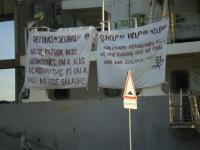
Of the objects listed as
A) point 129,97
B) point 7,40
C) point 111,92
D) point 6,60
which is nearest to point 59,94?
point 111,92

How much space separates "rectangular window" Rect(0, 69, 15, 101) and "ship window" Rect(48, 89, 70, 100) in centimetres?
208

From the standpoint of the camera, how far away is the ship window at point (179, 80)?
60.1 ft

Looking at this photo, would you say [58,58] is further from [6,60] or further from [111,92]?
[6,60]

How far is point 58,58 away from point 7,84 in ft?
12.1

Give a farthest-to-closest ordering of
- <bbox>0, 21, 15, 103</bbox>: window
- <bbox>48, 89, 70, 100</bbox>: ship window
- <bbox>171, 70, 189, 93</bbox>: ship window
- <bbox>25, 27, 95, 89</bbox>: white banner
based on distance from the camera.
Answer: <bbox>0, 21, 15, 103</bbox>: window → <bbox>48, 89, 70, 100</bbox>: ship window → <bbox>25, 27, 95, 89</bbox>: white banner → <bbox>171, 70, 189, 93</bbox>: ship window

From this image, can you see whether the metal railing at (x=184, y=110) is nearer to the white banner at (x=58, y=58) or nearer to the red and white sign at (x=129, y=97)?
the red and white sign at (x=129, y=97)

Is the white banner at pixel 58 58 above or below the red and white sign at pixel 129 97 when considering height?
above

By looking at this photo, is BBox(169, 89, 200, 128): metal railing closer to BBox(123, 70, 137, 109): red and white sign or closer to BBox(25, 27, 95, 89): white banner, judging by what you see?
BBox(123, 70, 137, 109): red and white sign

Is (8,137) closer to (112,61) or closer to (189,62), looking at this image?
(112,61)

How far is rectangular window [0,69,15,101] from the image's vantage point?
70.3 ft

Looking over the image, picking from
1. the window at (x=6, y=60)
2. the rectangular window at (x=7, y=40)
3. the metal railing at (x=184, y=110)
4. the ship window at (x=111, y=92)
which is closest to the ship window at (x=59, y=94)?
the ship window at (x=111, y=92)

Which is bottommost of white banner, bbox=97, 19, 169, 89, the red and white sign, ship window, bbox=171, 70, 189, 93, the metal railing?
the metal railing

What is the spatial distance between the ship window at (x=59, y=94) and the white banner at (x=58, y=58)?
4.13 ft

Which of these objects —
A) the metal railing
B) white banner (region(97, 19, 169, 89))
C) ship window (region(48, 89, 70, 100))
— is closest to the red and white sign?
the metal railing
